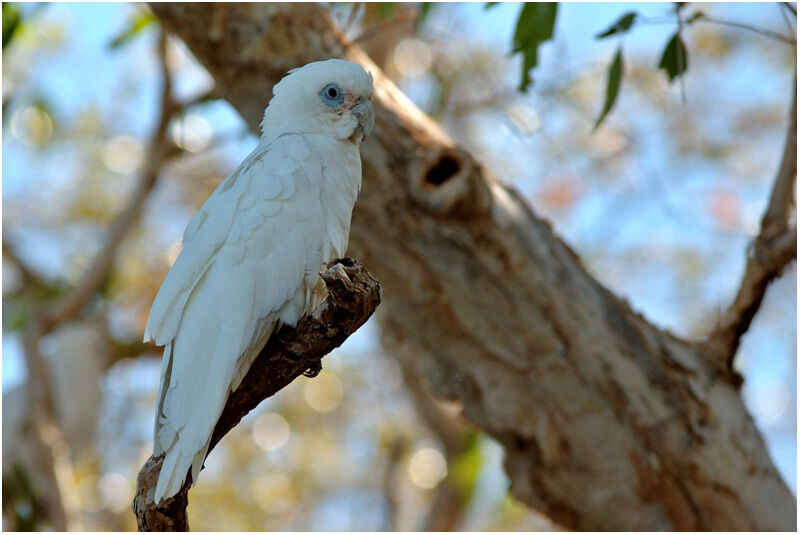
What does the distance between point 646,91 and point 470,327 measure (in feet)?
13.8

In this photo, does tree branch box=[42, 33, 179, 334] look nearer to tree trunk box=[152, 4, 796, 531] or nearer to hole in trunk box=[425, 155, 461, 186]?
tree trunk box=[152, 4, 796, 531]

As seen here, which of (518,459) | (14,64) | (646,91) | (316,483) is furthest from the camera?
(316,483)

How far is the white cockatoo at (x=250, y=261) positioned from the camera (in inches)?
68.8

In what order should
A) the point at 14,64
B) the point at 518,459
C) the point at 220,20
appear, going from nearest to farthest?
1. the point at 220,20
2. the point at 518,459
3. the point at 14,64

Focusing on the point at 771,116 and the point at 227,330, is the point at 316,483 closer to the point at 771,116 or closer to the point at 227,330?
the point at 771,116

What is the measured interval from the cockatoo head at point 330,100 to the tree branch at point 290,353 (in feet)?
1.86

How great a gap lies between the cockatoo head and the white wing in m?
0.16

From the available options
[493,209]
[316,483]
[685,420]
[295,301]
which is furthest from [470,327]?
[316,483]

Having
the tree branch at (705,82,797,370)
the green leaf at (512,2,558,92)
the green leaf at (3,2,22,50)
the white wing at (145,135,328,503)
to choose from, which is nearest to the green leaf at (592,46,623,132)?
the green leaf at (512,2,558,92)

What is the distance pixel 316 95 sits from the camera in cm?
210

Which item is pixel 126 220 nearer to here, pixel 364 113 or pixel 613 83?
pixel 364 113

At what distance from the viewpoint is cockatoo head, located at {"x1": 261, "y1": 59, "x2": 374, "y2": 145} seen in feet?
6.83

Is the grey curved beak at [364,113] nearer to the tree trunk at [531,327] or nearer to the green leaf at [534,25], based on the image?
the tree trunk at [531,327]

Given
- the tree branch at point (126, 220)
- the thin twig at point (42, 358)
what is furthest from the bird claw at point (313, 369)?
the tree branch at point (126, 220)
